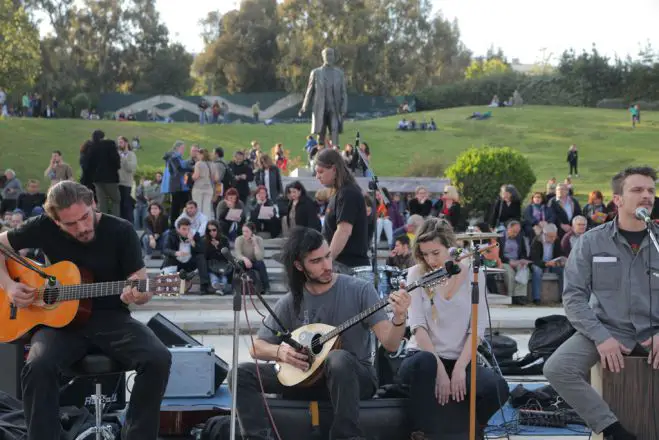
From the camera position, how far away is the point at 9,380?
21.8 feet

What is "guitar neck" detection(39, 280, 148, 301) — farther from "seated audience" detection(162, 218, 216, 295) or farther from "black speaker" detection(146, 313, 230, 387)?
"seated audience" detection(162, 218, 216, 295)

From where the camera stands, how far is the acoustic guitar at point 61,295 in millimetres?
5691

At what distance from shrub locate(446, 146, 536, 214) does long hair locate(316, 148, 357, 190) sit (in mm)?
13103

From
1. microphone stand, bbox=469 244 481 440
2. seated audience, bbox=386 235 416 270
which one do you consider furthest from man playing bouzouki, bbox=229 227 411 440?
seated audience, bbox=386 235 416 270

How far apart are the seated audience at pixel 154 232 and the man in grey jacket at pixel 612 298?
10789mm

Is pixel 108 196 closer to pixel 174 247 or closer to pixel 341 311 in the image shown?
pixel 174 247

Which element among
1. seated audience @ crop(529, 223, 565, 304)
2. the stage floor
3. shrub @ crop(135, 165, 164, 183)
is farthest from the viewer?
shrub @ crop(135, 165, 164, 183)

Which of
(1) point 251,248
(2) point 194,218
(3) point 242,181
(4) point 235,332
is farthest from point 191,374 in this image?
(3) point 242,181

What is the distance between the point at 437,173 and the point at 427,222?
21369mm

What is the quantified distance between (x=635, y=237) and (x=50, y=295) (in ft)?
11.6

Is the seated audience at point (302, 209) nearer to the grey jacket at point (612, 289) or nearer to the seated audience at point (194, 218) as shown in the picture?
the seated audience at point (194, 218)

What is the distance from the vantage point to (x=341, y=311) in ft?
19.6

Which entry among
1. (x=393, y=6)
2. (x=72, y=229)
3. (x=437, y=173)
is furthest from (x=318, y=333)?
(x=393, y=6)

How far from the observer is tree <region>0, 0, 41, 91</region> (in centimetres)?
4331
